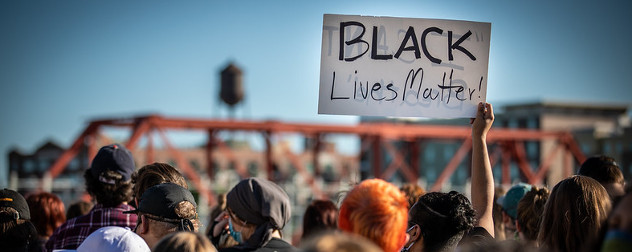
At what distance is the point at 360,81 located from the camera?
4.22m

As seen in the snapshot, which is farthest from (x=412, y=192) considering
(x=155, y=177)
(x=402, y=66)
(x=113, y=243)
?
(x=113, y=243)


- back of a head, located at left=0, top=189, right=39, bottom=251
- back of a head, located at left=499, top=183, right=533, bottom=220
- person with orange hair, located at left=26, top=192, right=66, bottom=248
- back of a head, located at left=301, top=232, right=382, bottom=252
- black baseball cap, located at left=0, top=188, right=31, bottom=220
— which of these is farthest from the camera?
person with orange hair, located at left=26, top=192, right=66, bottom=248

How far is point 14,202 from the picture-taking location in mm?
4074

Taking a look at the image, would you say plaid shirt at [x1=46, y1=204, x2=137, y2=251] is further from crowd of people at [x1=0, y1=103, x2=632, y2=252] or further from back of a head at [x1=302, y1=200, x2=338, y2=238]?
back of a head at [x1=302, y1=200, x2=338, y2=238]

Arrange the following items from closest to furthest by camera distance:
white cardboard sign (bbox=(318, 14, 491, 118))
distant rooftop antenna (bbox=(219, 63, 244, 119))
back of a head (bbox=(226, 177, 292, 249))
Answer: back of a head (bbox=(226, 177, 292, 249)), white cardboard sign (bbox=(318, 14, 491, 118)), distant rooftop antenna (bbox=(219, 63, 244, 119))

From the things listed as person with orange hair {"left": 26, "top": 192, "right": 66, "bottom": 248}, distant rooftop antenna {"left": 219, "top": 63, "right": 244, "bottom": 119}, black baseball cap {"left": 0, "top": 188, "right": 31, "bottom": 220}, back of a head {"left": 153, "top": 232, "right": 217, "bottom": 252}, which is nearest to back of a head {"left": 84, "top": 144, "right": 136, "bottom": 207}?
black baseball cap {"left": 0, "top": 188, "right": 31, "bottom": 220}

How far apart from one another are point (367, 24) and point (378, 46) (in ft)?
0.49

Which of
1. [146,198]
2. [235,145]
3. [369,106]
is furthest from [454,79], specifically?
[235,145]

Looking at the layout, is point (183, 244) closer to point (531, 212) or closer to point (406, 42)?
point (406, 42)

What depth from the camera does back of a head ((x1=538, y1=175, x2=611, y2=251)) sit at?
10.4ft

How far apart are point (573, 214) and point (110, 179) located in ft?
9.12

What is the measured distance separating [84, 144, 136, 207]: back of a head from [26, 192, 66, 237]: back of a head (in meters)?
0.99

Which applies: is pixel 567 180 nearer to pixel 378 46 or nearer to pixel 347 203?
pixel 347 203

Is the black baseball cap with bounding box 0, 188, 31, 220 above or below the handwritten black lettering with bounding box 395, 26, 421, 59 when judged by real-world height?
below
